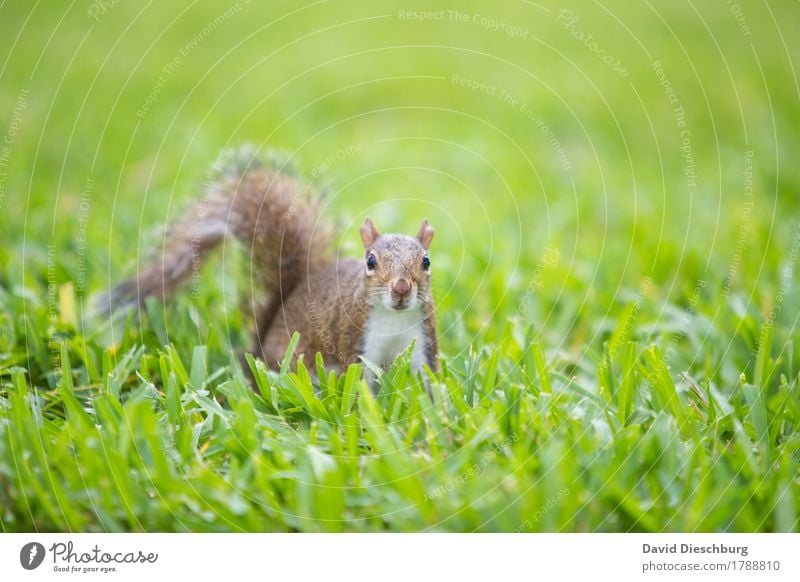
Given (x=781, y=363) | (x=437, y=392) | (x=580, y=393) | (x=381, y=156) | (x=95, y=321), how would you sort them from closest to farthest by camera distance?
(x=437, y=392) → (x=580, y=393) → (x=781, y=363) → (x=95, y=321) → (x=381, y=156)

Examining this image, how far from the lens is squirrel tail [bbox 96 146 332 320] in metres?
2.31

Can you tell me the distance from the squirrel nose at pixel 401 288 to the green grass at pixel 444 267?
21cm

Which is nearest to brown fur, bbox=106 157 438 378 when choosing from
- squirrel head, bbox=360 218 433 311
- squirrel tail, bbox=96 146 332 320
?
squirrel tail, bbox=96 146 332 320

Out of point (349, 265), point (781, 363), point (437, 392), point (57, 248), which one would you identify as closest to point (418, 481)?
point (437, 392)

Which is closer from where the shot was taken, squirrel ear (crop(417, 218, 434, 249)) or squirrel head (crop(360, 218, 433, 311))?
squirrel head (crop(360, 218, 433, 311))

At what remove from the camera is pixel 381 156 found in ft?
13.5

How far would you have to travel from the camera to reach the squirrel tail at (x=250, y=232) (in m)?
2.31

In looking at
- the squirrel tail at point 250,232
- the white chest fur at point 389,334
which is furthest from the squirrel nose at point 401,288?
the squirrel tail at point 250,232

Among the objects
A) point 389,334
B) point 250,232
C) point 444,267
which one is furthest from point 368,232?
point 444,267

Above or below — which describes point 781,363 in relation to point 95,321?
below

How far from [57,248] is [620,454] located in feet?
7.38

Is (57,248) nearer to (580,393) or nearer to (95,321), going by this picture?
(95,321)

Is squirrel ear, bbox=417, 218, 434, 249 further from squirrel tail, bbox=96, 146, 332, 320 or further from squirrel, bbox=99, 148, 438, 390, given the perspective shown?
squirrel tail, bbox=96, 146, 332, 320

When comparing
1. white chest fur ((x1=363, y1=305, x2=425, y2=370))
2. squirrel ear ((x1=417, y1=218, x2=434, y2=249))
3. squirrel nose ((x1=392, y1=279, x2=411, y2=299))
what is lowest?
white chest fur ((x1=363, y1=305, x2=425, y2=370))
